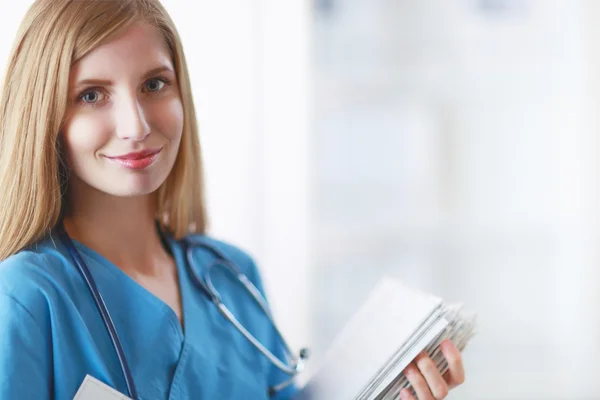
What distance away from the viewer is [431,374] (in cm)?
90

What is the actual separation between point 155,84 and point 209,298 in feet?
1.03

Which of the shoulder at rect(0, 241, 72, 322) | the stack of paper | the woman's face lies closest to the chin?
the woman's face

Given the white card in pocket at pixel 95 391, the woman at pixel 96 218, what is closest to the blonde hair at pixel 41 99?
the woman at pixel 96 218

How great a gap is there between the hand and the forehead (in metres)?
0.48

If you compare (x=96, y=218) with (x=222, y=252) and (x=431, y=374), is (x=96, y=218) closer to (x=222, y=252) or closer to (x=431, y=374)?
(x=222, y=252)

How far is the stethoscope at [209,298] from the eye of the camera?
32.3 inches

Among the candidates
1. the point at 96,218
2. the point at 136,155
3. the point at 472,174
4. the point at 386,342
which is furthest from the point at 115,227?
the point at 472,174

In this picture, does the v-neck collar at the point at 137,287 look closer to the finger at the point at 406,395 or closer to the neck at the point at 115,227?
the neck at the point at 115,227

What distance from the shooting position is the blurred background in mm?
2053

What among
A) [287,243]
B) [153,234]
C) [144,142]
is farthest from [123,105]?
[287,243]

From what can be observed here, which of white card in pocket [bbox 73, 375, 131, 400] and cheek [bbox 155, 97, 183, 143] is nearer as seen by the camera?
white card in pocket [bbox 73, 375, 131, 400]

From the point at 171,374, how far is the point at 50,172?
0.28 meters

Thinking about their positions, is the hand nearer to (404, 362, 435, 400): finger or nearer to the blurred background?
(404, 362, 435, 400): finger

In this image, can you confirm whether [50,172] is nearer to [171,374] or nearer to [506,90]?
[171,374]
